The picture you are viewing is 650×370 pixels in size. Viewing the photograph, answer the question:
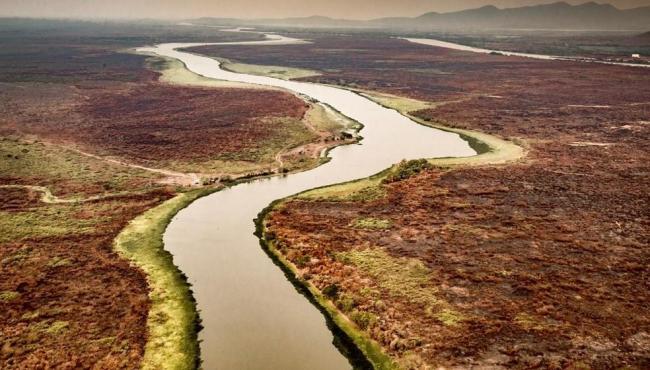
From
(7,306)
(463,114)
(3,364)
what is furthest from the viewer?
(463,114)

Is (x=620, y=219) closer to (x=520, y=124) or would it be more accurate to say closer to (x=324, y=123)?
(x=520, y=124)

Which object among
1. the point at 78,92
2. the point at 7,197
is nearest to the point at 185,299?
the point at 7,197

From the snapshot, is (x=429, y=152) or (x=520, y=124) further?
(x=520, y=124)

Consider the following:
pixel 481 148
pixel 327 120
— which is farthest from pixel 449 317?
pixel 327 120

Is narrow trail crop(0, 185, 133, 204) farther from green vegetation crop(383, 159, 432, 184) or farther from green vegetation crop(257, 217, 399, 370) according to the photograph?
green vegetation crop(383, 159, 432, 184)

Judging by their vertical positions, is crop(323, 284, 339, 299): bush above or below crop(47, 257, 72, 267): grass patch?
below

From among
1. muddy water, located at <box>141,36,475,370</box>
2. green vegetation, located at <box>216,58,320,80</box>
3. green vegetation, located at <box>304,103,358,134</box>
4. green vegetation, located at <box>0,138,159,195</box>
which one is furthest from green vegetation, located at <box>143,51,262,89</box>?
muddy water, located at <box>141,36,475,370</box>
